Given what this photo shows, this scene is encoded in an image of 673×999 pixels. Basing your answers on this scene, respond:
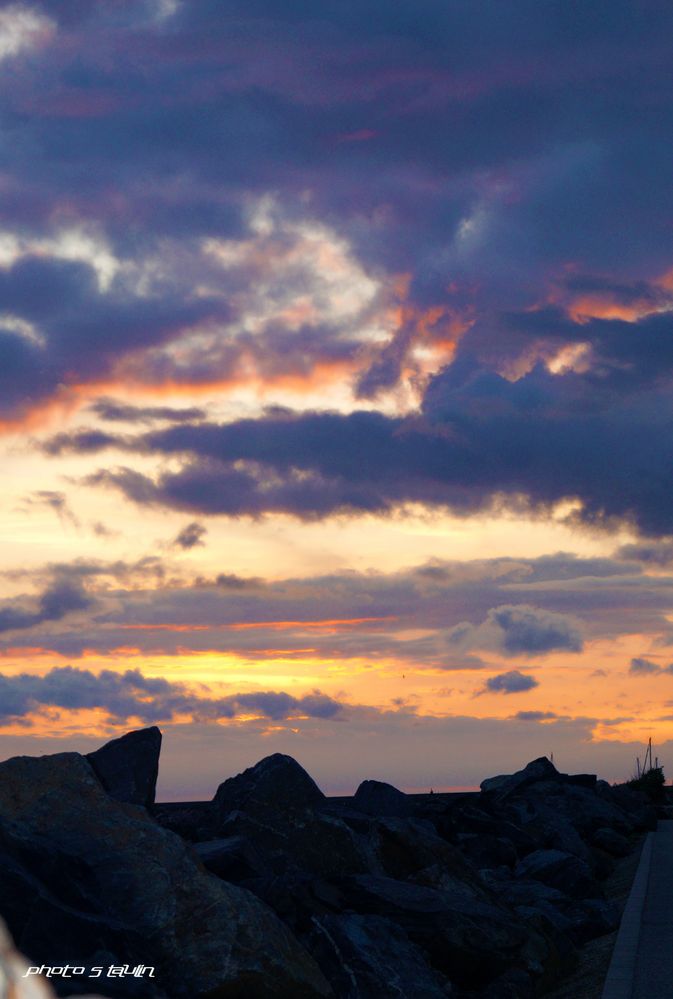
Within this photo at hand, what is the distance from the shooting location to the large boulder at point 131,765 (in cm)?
1773

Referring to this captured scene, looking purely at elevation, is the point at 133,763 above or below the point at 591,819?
above

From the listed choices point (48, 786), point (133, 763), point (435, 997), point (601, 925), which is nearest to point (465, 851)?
point (601, 925)

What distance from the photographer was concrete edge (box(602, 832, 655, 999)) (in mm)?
11883

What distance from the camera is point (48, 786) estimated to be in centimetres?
1121

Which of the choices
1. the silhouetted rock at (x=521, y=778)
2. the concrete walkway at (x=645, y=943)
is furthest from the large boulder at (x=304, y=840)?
the silhouetted rock at (x=521, y=778)

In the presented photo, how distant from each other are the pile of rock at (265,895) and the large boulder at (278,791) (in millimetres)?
26

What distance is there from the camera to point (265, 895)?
11.8m

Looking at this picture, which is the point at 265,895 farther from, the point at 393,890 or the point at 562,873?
the point at 562,873

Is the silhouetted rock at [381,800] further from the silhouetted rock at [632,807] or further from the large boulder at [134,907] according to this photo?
the large boulder at [134,907]

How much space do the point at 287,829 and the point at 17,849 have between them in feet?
21.1

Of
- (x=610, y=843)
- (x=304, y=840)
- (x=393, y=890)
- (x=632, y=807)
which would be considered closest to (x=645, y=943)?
(x=393, y=890)

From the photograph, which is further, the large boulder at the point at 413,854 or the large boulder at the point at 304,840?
the large boulder at the point at 413,854

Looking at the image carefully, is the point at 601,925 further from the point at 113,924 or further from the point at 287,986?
the point at 113,924

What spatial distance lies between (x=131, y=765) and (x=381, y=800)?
21.1 feet
